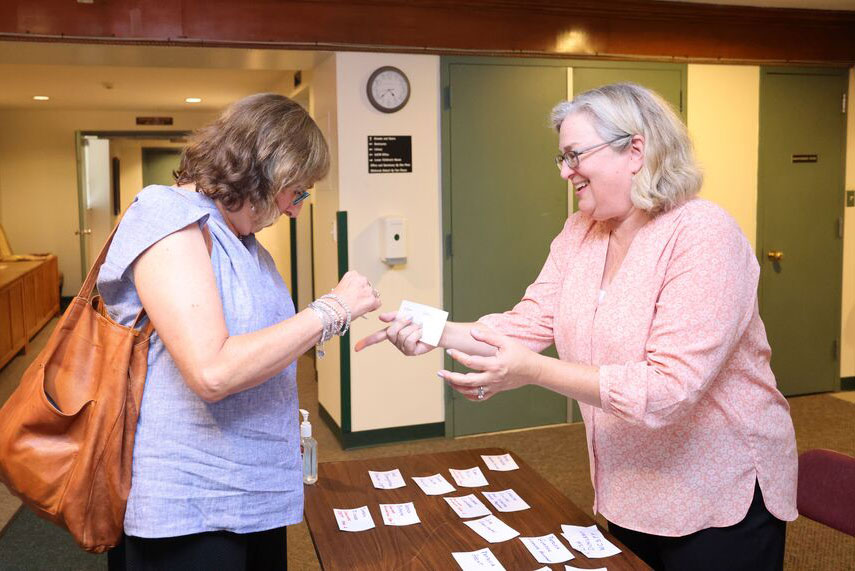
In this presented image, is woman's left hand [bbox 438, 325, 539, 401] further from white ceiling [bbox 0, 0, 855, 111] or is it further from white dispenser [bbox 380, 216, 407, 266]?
white ceiling [bbox 0, 0, 855, 111]

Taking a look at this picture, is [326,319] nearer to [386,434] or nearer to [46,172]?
[386,434]

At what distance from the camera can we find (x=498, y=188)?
4.89 metres

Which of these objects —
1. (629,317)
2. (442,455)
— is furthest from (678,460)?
(442,455)

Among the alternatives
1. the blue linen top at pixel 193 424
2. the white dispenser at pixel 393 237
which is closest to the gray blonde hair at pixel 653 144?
the blue linen top at pixel 193 424

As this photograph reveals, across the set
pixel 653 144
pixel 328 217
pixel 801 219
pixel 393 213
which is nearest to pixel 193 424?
pixel 653 144

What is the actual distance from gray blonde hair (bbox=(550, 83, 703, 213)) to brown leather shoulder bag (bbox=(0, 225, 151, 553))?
1059 millimetres

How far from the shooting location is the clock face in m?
4.59

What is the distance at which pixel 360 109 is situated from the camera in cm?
459

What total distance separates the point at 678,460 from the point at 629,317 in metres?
0.33

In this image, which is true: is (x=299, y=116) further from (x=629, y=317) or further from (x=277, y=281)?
(x=629, y=317)

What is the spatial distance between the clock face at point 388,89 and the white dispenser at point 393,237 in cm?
66

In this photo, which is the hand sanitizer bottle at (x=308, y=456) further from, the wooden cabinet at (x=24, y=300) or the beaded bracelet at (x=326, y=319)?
the wooden cabinet at (x=24, y=300)

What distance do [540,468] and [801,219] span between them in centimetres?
285

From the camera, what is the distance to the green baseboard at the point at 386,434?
15.6 ft
